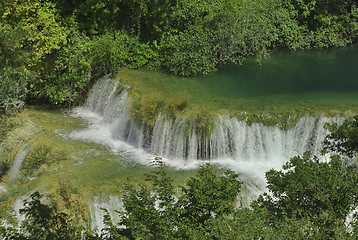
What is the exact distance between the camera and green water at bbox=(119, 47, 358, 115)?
48.3 ft

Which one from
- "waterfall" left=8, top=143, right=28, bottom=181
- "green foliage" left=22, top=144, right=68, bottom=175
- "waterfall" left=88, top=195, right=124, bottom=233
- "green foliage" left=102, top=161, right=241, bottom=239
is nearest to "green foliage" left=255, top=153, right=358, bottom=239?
"green foliage" left=102, top=161, right=241, bottom=239

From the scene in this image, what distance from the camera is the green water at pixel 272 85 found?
48.3 feet

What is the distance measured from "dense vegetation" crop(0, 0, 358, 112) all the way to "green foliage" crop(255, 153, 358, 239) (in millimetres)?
10392

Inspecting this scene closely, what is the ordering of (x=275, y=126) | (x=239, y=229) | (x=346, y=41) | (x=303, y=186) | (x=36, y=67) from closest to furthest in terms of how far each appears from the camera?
1. (x=239, y=229)
2. (x=303, y=186)
3. (x=275, y=126)
4. (x=36, y=67)
5. (x=346, y=41)

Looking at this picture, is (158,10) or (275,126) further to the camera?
(158,10)

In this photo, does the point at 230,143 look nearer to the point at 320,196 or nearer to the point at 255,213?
the point at 255,213

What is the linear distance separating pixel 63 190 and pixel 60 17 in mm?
9618

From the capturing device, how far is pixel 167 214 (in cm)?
813

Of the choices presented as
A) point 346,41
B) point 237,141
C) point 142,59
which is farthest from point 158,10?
point 346,41

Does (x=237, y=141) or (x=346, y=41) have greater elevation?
(x=346, y=41)

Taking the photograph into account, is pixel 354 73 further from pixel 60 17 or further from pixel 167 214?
pixel 167 214

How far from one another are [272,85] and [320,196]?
9728 millimetres

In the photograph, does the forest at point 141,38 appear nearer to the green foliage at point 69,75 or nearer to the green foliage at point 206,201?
the green foliage at point 69,75

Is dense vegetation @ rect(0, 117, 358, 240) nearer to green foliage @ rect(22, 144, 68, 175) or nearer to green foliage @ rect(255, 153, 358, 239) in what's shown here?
green foliage @ rect(255, 153, 358, 239)
